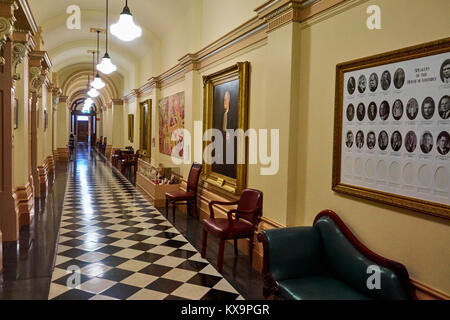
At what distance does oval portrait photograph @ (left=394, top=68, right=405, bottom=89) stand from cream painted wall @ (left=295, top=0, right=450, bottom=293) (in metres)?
0.20

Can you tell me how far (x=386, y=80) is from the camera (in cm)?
296

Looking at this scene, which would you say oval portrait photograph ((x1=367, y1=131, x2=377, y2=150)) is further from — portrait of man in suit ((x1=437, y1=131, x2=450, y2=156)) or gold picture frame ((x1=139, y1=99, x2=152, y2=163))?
gold picture frame ((x1=139, y1=99, x2=152, y2=163))

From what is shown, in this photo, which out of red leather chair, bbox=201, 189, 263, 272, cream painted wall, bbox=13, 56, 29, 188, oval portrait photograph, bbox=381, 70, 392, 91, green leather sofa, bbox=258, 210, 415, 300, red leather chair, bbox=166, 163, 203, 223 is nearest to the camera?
green leather sofa, bbox=258, 210, 415, 300

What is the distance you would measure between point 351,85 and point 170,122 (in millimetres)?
6755

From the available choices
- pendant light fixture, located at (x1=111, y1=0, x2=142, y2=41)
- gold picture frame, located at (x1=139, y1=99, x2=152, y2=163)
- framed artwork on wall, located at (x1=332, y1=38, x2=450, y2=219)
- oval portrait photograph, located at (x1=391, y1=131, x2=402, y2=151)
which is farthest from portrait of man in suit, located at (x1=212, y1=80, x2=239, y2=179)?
gold picture frame, located at (x1=139, y1=99, x2=152, y2=163)

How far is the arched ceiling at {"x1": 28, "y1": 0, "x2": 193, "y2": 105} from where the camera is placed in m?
8.70

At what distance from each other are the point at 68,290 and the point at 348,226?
2880mm

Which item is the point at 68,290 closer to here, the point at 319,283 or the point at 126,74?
the point at 319,283

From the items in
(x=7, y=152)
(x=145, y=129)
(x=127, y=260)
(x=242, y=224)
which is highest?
(x=145, y=129)

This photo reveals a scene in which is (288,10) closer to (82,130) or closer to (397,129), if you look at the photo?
(397,129)

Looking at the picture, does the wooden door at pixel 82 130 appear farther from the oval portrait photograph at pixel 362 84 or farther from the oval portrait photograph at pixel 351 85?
the oval portrait photograph at pixel 362 84

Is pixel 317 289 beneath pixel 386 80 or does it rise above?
beneath

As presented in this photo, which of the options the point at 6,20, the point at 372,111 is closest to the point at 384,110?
the point at 372,111
